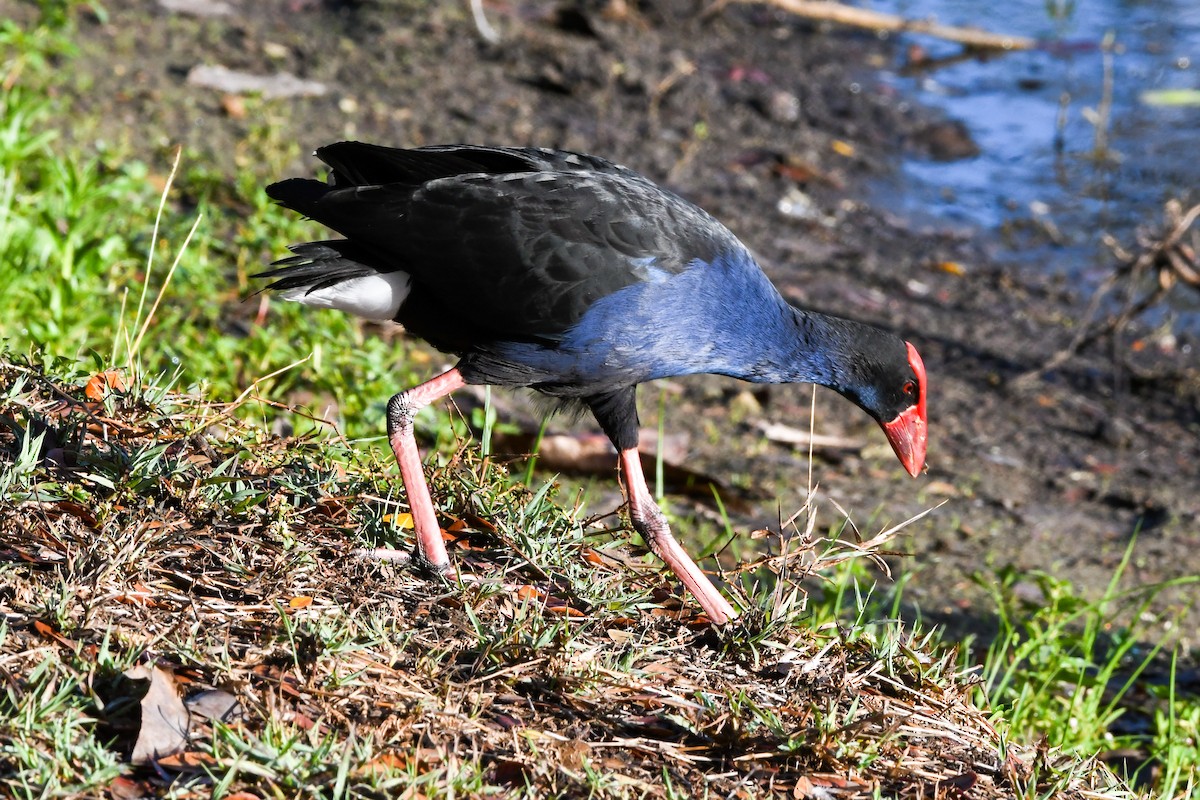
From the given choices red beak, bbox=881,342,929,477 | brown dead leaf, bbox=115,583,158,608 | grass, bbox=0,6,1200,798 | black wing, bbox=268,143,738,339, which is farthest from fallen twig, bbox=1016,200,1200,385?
brown dead leaf, bbox=115,583,158,608

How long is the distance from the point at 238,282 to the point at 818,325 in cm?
253

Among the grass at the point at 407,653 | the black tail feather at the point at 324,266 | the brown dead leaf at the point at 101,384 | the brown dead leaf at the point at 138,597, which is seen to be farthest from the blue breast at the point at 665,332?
the brown dead leaf at the point at 138,597

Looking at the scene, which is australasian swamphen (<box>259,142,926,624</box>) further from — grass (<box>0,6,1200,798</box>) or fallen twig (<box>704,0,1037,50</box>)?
fallen twig (<box>704,0,1037,50</box>)

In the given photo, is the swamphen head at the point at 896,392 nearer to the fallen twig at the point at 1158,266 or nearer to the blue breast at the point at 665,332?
the blue breast at the point at 665,332

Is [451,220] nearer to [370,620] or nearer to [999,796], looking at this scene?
[370,620]

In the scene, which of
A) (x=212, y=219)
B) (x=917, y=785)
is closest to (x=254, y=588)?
(x=917, y=785)

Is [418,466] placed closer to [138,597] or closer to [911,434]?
[138,597]

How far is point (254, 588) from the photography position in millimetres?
2668

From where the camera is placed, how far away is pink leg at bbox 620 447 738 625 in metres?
3.06

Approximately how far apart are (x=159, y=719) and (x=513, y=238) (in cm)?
148

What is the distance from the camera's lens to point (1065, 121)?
852 cm

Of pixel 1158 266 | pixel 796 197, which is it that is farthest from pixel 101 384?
pixel 796 197

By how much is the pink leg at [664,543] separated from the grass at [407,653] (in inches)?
2.0

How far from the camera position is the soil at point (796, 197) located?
4953 mm
